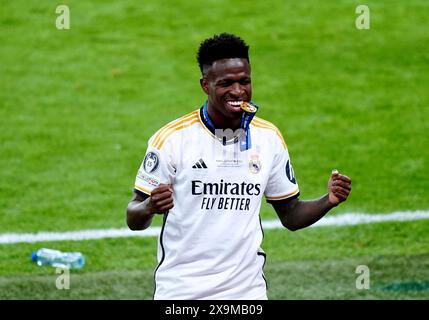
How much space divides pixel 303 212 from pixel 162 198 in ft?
3.53

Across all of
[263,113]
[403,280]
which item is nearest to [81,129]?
[263,113]

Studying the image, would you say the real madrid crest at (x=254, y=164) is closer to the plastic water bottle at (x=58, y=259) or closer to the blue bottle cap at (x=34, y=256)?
the plastic water bottle at (x=58, y=259)

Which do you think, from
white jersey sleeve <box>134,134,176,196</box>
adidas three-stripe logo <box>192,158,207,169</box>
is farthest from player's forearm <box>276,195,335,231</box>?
white jersey sleeve <box>134,134,176,196</box>

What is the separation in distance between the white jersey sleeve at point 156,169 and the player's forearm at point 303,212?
83 centimetres

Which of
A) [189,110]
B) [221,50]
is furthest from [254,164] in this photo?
[189,110]

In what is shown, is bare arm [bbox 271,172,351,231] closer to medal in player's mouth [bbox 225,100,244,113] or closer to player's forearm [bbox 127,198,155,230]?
medal in player's mouth [bbox 225,100,244,113]

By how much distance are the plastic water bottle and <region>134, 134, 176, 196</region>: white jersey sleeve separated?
165 inches

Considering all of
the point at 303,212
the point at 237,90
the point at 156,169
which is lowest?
the point at 303,212

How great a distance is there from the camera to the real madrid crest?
6.58 meters

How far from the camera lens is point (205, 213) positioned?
646 centimetres

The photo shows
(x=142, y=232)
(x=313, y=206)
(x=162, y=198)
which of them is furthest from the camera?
(x=142, y=232)

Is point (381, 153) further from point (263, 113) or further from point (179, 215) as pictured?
point (179, 215)

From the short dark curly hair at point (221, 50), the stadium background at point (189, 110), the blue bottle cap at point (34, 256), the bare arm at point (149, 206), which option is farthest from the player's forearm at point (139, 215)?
the blue bottle cap at point (34, 256)

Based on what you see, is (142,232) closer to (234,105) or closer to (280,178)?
(280,178)
